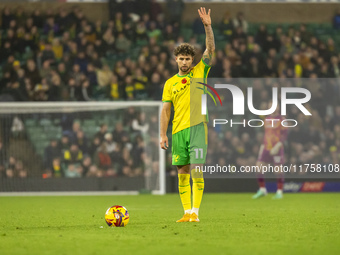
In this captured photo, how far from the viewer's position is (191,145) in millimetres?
8688

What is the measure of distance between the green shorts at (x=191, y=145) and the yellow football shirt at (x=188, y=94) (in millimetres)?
75

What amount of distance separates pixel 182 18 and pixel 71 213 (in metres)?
13.1

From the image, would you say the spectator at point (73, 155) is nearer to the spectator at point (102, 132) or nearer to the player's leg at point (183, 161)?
the spectator at point (102, 132)

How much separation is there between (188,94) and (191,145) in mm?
625

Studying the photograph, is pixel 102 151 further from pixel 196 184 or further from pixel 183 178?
pixel 196 184

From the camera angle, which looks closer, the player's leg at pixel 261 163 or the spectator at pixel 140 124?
the player's leg at pixel 261 163

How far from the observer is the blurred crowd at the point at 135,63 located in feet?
57.8

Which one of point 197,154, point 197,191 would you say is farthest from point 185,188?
point 197,154

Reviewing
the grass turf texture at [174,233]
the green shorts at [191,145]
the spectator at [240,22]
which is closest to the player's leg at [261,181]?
the grass turf texture at [174,233]

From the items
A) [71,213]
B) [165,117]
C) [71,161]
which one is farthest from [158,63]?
[165,117]

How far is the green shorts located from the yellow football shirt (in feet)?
0.24

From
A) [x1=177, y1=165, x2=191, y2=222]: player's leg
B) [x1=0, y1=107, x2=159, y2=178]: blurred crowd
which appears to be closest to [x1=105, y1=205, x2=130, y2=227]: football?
[x1=177, y1=165, x2=191, y2=222]: player's leg

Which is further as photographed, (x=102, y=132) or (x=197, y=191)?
(x=102, y=132)

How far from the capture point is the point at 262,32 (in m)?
22.3
